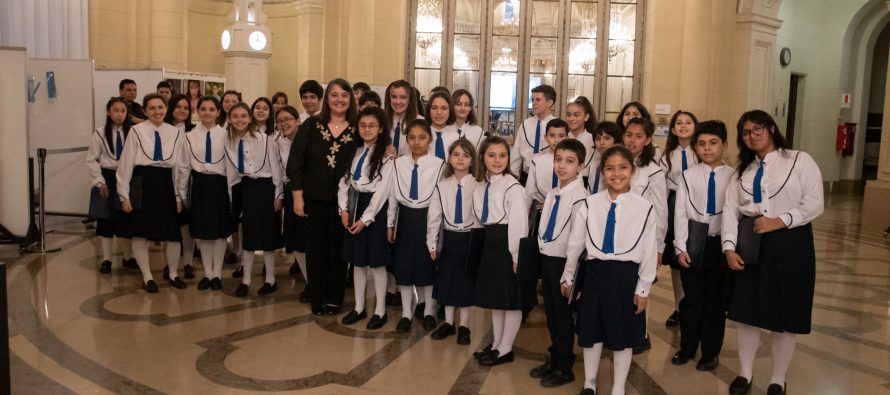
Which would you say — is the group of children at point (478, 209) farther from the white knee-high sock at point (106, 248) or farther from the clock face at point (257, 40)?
the clock face at point (257, 40)

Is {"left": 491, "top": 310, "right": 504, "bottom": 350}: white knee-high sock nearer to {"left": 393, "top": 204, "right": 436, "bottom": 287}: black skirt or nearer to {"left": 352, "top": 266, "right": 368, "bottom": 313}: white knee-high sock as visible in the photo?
{"left": 393, "top": 204, "right": 436, "bottom": 287}: black skirt

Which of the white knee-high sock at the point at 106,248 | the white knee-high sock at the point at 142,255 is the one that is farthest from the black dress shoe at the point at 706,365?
the white knee-high sock at the point at 106,248

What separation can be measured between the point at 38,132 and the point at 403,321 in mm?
5516

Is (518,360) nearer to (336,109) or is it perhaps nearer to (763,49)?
(336,109)

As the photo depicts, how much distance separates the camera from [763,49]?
13.3m

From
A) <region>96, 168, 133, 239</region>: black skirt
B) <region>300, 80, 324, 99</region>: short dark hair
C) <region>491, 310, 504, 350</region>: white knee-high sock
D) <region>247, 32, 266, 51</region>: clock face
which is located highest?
<region>247, 32, 266, 51</region>: clock face

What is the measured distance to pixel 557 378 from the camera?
418 centimetres

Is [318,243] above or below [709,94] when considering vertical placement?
below

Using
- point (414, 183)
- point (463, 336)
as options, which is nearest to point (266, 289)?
point (414, 183)

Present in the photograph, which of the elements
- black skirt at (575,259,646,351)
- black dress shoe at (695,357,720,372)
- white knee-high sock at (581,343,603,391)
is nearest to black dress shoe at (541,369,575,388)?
white knee-high sock at (581,343,603,391)

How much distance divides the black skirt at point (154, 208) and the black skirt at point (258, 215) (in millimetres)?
560

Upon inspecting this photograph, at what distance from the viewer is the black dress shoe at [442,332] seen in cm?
495

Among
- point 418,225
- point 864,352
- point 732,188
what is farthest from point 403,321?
point 864,352

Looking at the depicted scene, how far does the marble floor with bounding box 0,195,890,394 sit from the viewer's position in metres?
4.08
